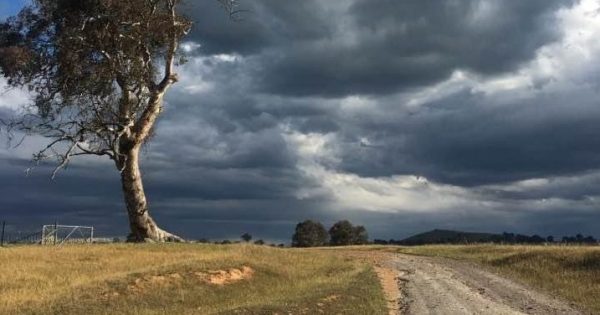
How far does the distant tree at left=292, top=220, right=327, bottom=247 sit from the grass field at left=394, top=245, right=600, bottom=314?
2210 inches

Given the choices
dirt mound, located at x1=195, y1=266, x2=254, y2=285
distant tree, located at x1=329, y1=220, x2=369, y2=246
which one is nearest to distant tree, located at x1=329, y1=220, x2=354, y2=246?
distant tree, located at x1=329, y1=220, x2=369, y2=246

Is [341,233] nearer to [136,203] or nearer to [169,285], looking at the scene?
[136,203]

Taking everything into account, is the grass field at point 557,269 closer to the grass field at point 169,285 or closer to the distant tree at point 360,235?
the grass field at point 169,285

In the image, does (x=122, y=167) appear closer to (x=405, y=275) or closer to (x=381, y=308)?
(x=405, y=275)

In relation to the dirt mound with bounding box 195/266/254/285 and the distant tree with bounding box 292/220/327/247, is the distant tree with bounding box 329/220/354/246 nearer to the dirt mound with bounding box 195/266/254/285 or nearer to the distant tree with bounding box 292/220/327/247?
the distant tree with bounding box 292/220/327/247

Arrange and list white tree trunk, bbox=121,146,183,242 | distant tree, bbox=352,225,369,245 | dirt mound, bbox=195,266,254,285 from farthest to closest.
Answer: distant tree, bbox=352,225,369,245 < white tree trunk, bbox=121,146,183,242 < dirt mound, bbox=195,266,254,285

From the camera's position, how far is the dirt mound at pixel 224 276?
969 inches

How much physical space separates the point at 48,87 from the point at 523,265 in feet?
90.6

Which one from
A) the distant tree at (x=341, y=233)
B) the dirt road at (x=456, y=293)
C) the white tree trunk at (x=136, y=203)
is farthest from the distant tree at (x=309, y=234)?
the dirt road at (x=456, y=293)

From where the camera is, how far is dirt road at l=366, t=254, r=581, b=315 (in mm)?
20922

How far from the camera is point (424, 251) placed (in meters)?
45.8

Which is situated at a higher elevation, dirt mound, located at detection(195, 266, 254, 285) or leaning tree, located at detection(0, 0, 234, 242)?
leaning tree, located at detection(0, 0, 234, 242)

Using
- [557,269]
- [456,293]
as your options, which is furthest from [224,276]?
[557,269]

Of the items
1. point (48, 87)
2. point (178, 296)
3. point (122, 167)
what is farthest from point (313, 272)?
Result: point (48, 87)
